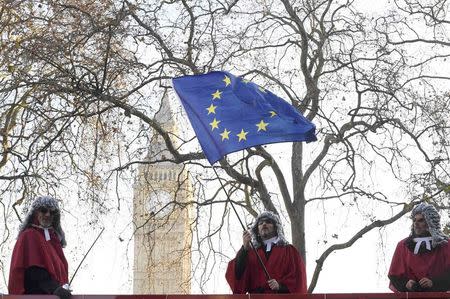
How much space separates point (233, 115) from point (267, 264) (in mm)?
1616

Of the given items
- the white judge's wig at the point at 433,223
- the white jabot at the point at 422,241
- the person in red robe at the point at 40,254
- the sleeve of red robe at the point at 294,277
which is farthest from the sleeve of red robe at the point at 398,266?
the person in red robe at the point at 40,254

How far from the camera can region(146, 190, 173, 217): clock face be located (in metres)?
16.5

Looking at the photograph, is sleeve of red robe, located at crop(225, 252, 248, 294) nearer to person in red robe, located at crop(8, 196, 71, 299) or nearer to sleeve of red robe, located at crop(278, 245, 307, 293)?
sleeve of red robe, located at crop(278, 245, 307, 293)

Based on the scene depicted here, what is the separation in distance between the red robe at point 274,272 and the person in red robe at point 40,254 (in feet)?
5.39

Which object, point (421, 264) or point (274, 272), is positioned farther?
point (274, 272)

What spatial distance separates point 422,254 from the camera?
975cm

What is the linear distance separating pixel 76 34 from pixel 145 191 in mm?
2917

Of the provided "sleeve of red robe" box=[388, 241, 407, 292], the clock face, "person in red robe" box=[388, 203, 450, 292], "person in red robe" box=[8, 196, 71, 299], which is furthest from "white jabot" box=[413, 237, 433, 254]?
the clock face

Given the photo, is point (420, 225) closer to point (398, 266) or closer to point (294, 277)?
point (398, 266)

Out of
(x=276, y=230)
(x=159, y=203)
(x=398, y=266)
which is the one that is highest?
(x=159, y=203)

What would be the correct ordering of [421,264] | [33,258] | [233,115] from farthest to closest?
[233,115] < [421,264] < [33,258]

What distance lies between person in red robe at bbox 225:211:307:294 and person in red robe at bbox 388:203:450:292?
0.91 metres

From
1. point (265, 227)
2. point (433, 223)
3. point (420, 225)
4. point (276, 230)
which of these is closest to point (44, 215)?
point (265, 227)

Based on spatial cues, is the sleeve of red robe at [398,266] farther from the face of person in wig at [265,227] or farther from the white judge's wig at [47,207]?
the white judge's wig at [47,207]
